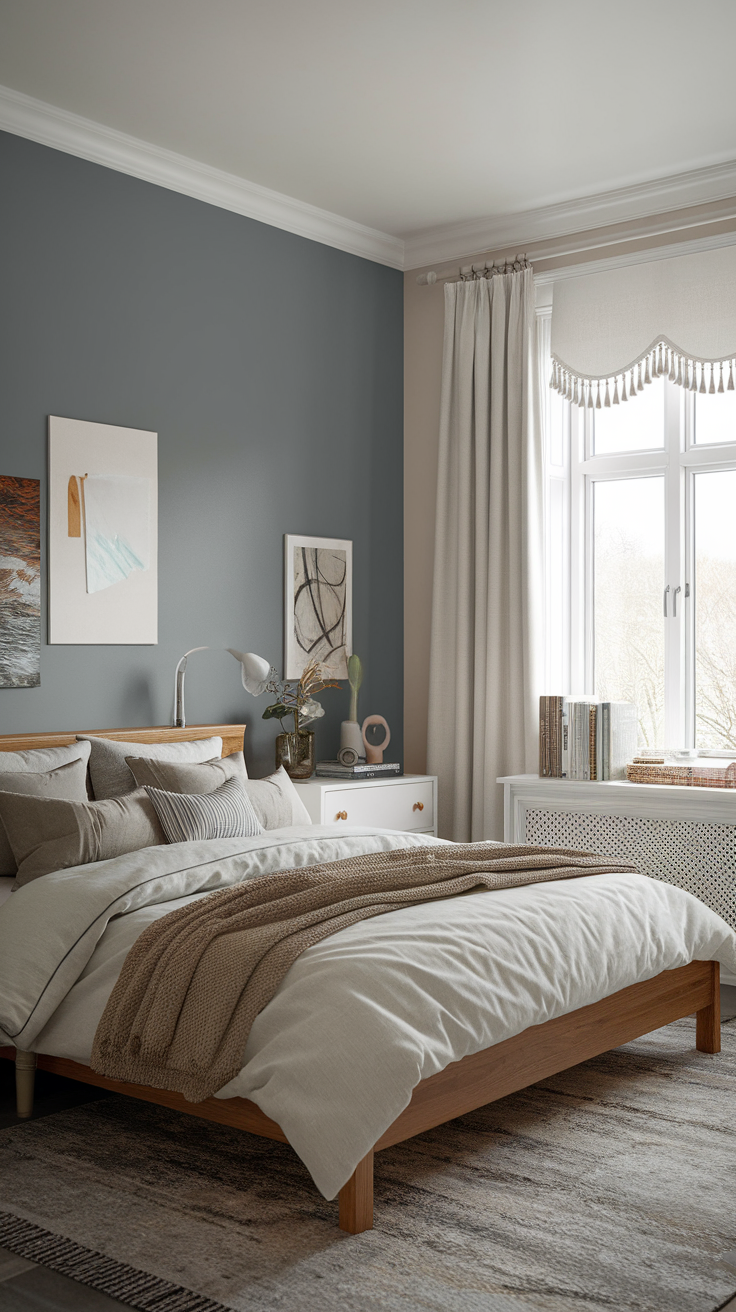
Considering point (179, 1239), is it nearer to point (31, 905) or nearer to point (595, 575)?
point (31, 905)

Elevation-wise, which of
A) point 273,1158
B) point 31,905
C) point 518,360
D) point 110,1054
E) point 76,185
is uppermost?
point 76,185

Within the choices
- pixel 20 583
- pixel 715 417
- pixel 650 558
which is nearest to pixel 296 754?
pixel 20 583

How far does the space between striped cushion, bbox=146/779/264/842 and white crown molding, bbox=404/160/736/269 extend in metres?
2.78

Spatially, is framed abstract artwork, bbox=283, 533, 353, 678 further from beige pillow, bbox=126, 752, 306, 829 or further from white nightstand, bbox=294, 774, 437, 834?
beige pillow, bbox=126, 752, 306, 829

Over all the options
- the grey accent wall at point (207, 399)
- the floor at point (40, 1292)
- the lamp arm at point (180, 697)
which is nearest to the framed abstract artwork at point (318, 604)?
the grey accent wall at point (207, 399)

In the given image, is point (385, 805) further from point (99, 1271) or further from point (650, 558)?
point (99, 1271)

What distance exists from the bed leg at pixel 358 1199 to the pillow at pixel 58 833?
122cm

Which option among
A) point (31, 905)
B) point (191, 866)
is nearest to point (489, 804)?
point (191, 866)

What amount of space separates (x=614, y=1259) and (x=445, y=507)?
3.48 m

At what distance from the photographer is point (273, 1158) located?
2.67 metres

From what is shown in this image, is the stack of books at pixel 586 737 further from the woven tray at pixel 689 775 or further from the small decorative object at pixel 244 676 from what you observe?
the small decorative object at pixel 244 676

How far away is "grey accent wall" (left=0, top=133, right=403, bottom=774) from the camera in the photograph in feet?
12.9

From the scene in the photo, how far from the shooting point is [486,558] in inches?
200

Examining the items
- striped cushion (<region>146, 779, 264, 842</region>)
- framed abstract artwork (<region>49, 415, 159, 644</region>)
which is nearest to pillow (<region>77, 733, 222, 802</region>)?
striped cushion (<region>146, 779, 264, 842</region>)
